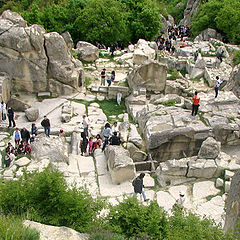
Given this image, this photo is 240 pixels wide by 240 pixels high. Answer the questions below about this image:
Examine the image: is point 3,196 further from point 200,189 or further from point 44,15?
point 44,15

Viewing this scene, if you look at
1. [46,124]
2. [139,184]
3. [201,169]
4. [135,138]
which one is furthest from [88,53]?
[139,184]

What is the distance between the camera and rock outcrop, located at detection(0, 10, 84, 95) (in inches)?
650

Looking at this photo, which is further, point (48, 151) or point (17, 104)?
point (17, 104)

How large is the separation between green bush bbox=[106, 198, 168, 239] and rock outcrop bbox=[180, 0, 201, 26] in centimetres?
3887

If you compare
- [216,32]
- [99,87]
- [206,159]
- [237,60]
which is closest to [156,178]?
[206,159]

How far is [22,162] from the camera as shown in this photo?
37.2 ft

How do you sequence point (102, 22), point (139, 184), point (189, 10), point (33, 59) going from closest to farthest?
point (139, 184), point (33, 59), point (102, 22), point (189, 10)

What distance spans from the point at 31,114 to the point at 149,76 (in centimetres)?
682

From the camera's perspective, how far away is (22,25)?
1725 centimetres

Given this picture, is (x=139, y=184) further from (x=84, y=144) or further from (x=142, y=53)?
(x=142, y=53)

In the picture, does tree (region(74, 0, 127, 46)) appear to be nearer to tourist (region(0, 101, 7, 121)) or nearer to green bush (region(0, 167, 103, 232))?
tourist (region(0, 101, 7, 121))

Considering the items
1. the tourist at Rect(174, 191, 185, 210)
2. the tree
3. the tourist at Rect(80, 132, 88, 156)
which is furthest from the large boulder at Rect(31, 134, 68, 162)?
the tree

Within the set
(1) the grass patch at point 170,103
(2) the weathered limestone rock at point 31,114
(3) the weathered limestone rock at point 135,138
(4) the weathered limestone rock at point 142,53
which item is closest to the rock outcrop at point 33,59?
(2) the weathered limestone rock at point 31,114

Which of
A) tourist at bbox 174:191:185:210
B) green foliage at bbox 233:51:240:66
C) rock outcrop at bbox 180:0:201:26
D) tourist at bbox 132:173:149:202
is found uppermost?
rock outcrop at bbox 180:0:201:26
